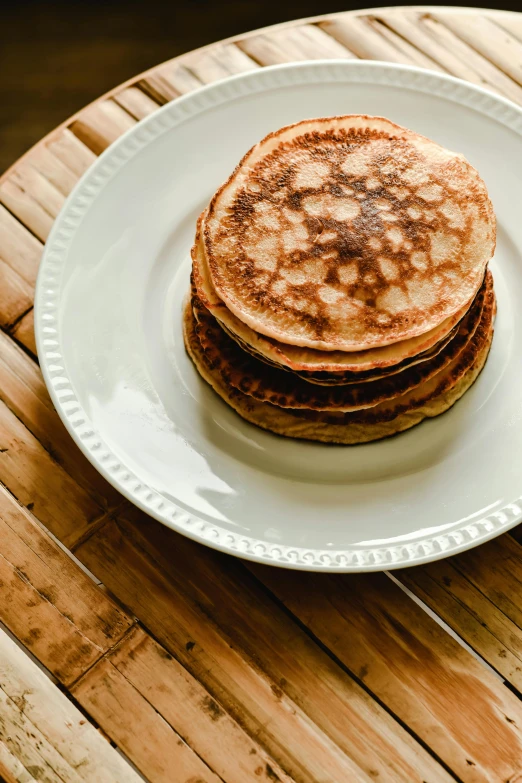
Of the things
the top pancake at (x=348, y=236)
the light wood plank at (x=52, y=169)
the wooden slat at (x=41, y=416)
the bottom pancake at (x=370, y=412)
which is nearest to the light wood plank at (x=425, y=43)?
the top pancake at (x=348, y=236)

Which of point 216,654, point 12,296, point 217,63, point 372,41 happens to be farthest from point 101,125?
point 216,654

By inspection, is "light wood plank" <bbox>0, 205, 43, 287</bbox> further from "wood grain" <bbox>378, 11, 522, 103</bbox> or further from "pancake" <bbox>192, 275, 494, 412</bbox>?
"wood grain" <bbox>378, 11, 522, 103</bbox>

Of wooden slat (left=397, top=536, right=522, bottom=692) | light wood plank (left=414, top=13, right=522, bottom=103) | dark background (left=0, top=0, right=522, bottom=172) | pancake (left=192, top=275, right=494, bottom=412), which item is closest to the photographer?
wooden slat (left=397, top=536, right=522, bottom=692)

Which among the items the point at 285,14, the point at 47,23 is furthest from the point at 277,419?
the point at 47,23

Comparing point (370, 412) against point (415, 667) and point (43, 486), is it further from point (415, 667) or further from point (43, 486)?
point (43, 486)

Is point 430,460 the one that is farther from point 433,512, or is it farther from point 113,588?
point 113,588

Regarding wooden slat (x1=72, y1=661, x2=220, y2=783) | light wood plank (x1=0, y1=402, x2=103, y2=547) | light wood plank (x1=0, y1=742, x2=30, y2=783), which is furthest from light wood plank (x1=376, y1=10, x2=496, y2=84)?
light wood plank (x1=0, y1=742, x2=30, y2=783)
